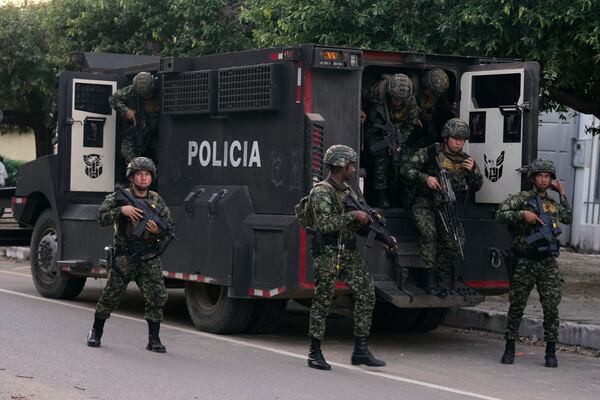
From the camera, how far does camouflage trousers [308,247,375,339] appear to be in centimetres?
970

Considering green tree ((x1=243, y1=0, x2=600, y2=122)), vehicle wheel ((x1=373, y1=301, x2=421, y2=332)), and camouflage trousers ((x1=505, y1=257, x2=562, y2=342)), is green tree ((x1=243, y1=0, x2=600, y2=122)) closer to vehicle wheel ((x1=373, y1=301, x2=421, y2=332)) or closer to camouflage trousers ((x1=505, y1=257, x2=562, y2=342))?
vehicle wheel ((x1=373, y1=301, x2=421, y2=332))

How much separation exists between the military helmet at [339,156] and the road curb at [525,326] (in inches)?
127

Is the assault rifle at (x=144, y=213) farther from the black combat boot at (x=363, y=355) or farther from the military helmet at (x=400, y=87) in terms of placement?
the military helmet at (x=400, y=87)

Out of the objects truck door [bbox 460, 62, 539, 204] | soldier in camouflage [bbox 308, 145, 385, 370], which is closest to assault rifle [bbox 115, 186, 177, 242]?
soldier in camouflage [bbox 308, 145, 385, 370]

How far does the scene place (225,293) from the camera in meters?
11.4

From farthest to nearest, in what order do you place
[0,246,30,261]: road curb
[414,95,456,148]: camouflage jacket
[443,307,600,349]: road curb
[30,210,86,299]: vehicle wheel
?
[0,246,30,261]: road curb < [30,210,86,299]: vehicle wheel < [414,95,456,148]: camouflage jacket < [443,307,600,349]: road curb

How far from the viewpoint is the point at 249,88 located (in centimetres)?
1124

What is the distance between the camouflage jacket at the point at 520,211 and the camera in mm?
10273

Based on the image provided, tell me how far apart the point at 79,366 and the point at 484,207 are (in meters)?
4.42

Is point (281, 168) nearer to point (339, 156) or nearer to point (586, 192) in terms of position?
point (339, 156)

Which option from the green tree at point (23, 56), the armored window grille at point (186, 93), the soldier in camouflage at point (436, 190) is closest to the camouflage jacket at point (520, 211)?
the soldier in camouflage at point (436, 190)

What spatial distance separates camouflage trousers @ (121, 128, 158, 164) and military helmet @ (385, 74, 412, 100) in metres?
2.94

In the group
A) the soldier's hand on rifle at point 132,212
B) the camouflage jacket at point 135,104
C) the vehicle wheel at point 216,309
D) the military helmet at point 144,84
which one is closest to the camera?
the soldier's hand on rifle at point 132,212

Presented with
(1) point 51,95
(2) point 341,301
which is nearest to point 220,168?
(2) point 341,301
